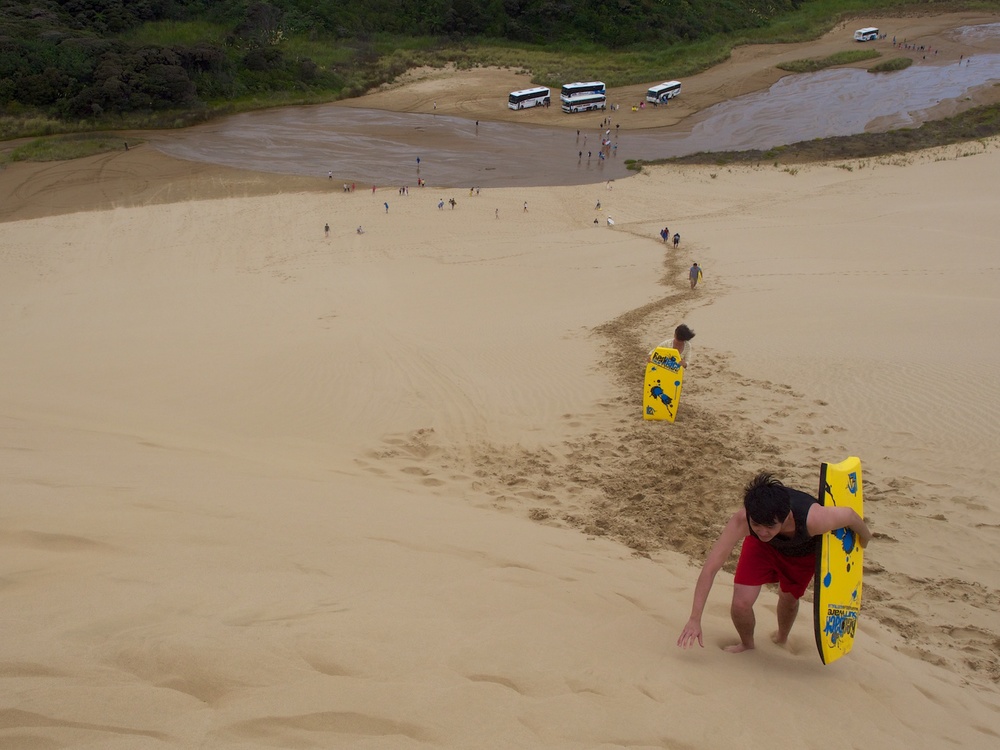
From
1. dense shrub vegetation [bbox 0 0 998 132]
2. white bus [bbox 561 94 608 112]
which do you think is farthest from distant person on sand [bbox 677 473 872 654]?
dense shrub vegetation [bbox 0 0 998 132]

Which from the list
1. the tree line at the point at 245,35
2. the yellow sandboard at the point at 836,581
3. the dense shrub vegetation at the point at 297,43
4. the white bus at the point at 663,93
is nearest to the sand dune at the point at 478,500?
the yellow sandboard at the point at 836,581

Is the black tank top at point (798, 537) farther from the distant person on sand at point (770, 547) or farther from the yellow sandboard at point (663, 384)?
the yellow sandboard at point (663, 384)

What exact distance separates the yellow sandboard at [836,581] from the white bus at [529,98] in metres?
42.6

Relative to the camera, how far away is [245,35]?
50.0 meters

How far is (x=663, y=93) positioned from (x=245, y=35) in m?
28.0

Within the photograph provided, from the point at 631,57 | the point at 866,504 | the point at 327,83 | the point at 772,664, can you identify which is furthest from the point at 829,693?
the point at 631,57

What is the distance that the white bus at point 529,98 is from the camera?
4353 centimetres

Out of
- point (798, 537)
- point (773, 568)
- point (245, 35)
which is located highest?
point (245, 35)

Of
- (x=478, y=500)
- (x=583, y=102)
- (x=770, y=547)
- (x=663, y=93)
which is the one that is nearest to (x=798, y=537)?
(x=770, y=547)

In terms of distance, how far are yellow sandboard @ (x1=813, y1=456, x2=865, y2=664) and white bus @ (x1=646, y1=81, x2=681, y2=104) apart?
4407 cm

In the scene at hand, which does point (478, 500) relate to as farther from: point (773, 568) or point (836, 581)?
point (836, 581)

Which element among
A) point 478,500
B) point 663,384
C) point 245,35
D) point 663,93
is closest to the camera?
point 478,500

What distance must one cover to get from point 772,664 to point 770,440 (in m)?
4.62

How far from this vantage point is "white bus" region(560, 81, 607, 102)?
43.1 metres
